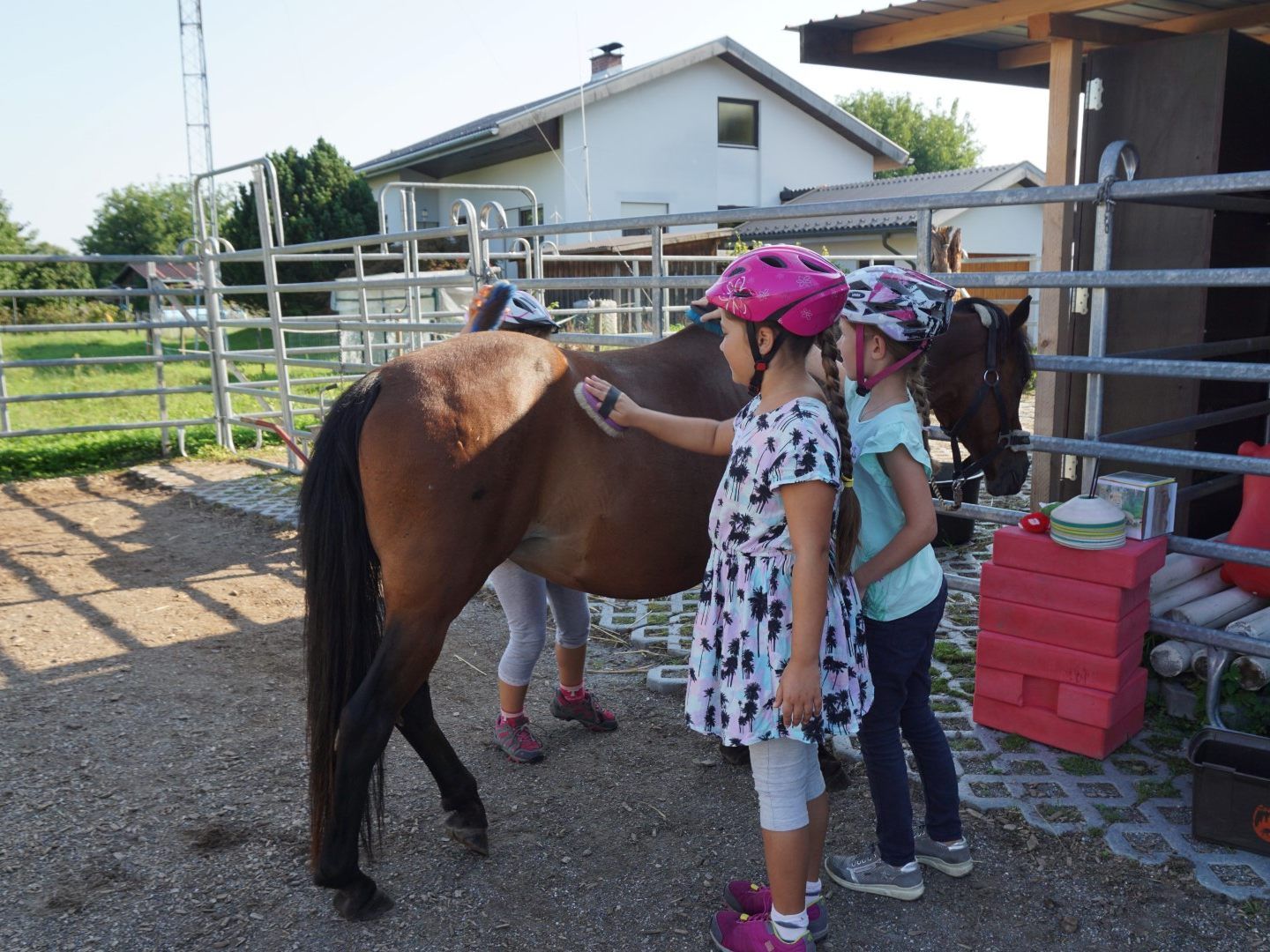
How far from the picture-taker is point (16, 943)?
2.37m

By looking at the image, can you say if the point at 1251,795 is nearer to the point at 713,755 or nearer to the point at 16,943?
the point at 713,755

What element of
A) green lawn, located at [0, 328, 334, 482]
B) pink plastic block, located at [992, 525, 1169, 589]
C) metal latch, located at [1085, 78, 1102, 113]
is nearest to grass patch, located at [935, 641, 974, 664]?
pink plastic block, located at [992, 525, 1169, 589]

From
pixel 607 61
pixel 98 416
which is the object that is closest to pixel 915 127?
pixel 607 61

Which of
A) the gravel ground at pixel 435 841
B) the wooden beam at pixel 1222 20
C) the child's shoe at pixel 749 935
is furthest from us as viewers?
the wooden beam at pixel 1222 20

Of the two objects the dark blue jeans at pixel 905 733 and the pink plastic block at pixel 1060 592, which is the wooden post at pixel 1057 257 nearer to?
the pink plastic block at pixel 1060 592

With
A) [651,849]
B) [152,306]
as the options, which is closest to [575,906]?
[651,849]

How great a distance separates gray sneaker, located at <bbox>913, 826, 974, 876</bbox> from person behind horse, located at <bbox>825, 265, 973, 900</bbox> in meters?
0.08

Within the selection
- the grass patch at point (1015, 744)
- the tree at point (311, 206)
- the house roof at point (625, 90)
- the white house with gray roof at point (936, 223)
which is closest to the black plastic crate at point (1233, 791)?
the grass patch at point (1015, 744)

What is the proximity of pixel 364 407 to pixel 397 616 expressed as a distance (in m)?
0.55

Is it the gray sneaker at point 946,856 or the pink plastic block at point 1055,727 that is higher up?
the pink plastic block at point 1055,727

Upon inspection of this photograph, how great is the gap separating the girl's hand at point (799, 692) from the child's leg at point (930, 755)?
595mm

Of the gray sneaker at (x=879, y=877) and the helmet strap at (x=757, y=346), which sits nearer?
the helmet strap at (x=757, y=346)

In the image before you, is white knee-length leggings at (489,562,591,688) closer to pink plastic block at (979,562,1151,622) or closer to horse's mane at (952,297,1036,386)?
pink plastic block at (979,562,1151,622)

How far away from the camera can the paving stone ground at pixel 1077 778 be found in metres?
2.61
